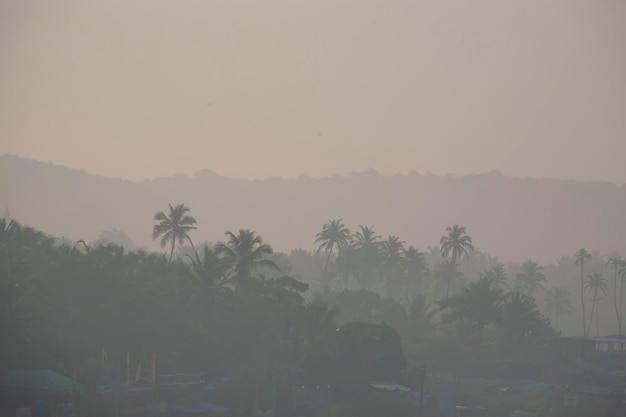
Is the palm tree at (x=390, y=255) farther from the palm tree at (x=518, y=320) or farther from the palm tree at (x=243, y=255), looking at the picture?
the palm tree at (x=243, y=255)

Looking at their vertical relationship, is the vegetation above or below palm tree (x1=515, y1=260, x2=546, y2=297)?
below

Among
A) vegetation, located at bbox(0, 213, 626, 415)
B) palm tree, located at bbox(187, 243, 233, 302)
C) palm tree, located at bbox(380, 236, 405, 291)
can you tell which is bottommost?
vegetation, located at bbox(0, 213, 626, 415)

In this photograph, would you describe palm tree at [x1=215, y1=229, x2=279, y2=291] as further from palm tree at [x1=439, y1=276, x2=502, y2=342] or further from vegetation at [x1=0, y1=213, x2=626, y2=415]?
palm tree at [x1=439, y1=276, x2=502, y2=342]

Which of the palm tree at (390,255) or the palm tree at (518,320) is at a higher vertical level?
the palm tree at (390,255)

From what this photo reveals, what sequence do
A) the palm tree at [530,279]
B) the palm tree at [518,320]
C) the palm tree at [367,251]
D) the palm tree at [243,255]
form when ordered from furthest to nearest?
the palm tree at [530,279] → the palm tree at [367,251] → the palm tree at [518,320] → the palm tree at [243,255]

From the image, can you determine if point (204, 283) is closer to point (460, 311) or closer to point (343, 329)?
point (343, 329)

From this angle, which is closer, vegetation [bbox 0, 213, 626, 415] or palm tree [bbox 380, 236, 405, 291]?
vegetation [bbox 0, 213, 626, 415]

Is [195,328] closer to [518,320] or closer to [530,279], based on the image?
[518,320]

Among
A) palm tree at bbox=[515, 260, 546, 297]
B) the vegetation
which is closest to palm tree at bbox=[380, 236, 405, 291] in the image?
palm tree at bbox=[515, 260, 546, 297]

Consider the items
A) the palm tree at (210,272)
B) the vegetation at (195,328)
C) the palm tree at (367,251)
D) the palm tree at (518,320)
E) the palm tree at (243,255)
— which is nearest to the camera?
the vegetation at (195,328)

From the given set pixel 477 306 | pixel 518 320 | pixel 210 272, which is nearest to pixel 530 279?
pixel 518 320

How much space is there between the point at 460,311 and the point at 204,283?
31173mm

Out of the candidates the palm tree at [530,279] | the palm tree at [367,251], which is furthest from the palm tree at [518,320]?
the palm tree at [530,279]

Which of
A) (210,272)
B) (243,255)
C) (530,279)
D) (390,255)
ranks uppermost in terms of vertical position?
(530,279)
